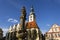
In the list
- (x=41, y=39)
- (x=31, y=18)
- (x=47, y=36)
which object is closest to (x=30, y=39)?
(x=41, y=39)

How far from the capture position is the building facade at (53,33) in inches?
2314

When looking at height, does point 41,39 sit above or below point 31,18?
below

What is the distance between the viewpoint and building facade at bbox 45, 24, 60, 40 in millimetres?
58781

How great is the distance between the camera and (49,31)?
197 feet

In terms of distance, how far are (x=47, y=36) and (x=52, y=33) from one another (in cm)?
227

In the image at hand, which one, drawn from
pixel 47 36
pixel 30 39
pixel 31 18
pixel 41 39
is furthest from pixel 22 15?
pixel 31 18

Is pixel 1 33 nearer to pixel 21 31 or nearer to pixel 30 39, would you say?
pixel 30 39

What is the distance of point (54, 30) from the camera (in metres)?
59.2

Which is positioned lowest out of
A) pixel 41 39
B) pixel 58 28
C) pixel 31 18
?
pixel 41 39

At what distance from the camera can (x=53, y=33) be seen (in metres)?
59.6

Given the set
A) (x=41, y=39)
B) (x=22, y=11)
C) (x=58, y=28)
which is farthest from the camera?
→ (x=58, y=28)

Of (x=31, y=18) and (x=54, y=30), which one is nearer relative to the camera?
(x=54, y=30)

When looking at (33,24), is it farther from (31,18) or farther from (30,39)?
(31,18)

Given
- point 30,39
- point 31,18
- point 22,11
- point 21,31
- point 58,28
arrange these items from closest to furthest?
1. point 21,31
2. point 22,11
3. point 30,39
4. point 58,28
5. point 31,18
